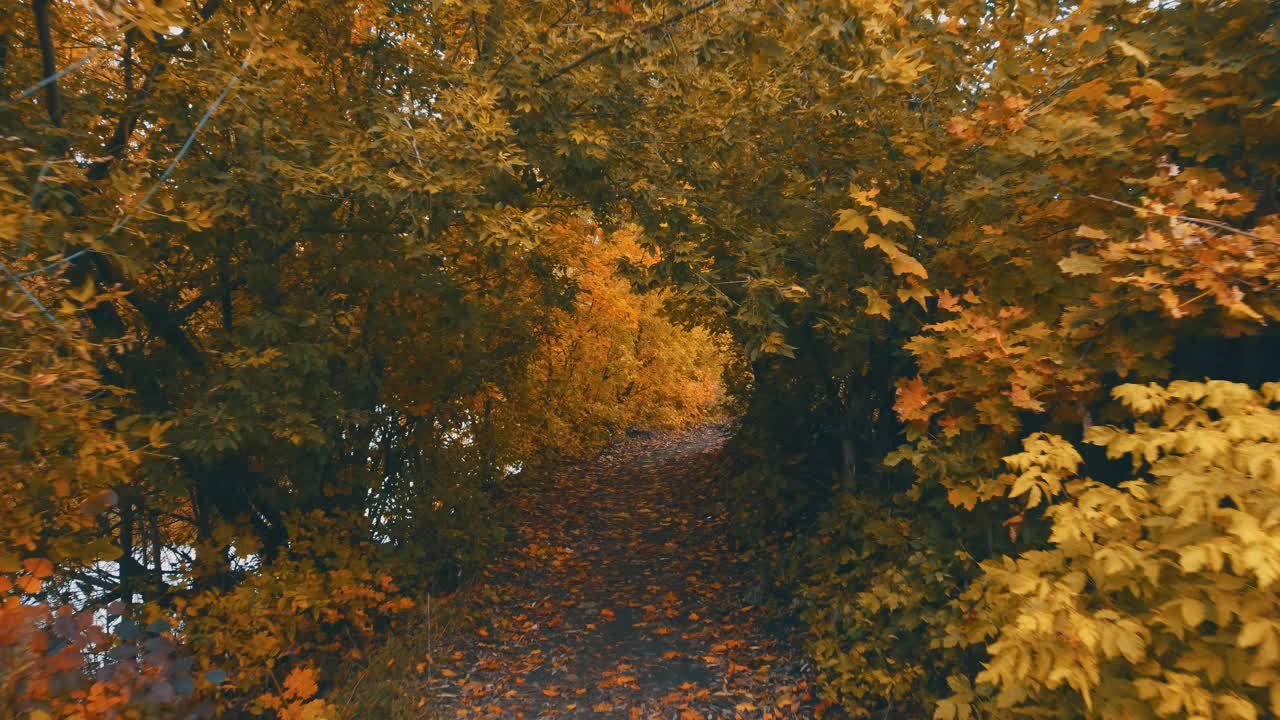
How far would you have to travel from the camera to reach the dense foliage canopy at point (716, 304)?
2.66 metres

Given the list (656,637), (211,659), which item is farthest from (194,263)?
(656,637)

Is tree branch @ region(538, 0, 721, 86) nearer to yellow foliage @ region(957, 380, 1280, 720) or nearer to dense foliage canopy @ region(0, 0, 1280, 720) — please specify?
dense foliage canopy @ region(0, 0, 1280, 720)

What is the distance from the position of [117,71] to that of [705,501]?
8.40 meters

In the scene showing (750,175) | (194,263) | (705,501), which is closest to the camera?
(194,263)

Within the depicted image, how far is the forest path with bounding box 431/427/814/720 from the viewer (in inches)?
217

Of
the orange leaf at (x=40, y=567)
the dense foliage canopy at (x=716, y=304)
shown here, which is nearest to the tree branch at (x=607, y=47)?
the dense foliage canopy at (x=716, y=304)

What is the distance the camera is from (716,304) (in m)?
5.44

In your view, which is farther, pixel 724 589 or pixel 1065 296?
pixel 724 589

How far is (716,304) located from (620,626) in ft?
11.6

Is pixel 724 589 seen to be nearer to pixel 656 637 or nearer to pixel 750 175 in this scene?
pixel 656 637

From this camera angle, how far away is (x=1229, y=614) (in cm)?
210

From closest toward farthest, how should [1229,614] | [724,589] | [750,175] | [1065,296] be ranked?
[1229,614], [1065,296], [750,175], [724,589]

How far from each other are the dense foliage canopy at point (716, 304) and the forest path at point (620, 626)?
2.11ft

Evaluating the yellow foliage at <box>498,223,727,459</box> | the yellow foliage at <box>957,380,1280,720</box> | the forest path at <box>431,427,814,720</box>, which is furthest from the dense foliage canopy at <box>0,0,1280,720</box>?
the yellow foliage at <box>498,223,727,459</box>
